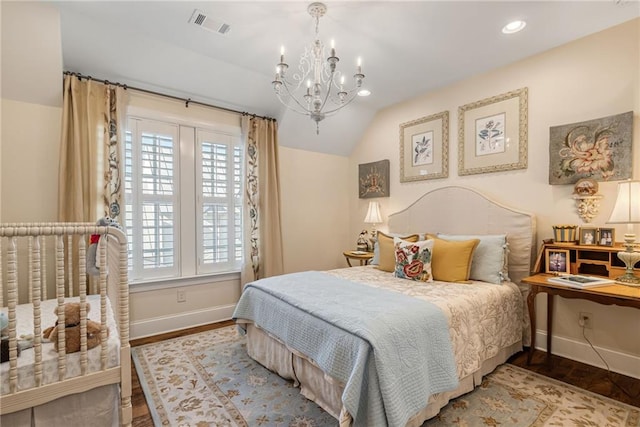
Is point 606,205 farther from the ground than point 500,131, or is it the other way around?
point 500,131

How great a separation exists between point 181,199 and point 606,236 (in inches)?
153

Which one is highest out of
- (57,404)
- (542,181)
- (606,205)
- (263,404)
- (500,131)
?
(500,131)

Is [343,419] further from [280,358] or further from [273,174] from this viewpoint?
[273,174]

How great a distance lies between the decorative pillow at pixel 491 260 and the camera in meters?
2.61

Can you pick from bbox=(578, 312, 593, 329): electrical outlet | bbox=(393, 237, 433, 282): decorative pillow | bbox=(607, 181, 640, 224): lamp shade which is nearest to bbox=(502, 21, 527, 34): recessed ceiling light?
bbox=(607, 181, 640, 224): lamp shade

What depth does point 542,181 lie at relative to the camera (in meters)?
2.76

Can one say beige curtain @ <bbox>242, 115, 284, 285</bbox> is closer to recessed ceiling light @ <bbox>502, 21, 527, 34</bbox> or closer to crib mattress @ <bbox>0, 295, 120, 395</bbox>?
crib mattress @ <bbox>0, 295, 120, 395</bbox>

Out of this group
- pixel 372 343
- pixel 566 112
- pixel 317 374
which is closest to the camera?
pixel 372 343

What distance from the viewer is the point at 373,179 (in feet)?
14.1

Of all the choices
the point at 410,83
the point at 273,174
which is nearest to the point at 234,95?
the point at 273,174

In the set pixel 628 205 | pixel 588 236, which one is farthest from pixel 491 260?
pixel 628 205

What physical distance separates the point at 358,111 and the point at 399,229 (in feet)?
5.67

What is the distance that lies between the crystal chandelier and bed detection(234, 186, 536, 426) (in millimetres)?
1294

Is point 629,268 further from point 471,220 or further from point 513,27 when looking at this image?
point 513,27
